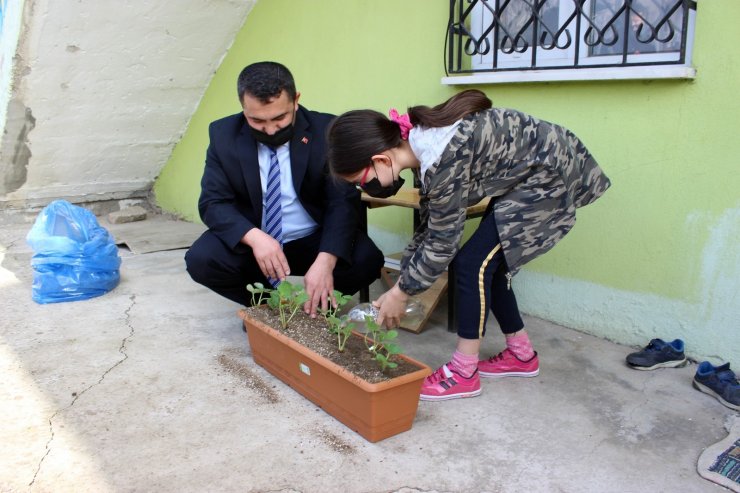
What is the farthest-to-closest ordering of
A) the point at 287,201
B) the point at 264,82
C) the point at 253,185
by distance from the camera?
the point at 287,201
the point at 253,185
the point at 264,82

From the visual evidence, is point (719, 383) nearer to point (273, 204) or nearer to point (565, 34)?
point (565, 34)

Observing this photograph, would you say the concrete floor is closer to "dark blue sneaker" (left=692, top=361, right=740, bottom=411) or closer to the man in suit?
"dark blue sneaker" (left=692, top=361, right=740, bottom=411)

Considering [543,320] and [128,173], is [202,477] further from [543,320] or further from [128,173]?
[128,173]

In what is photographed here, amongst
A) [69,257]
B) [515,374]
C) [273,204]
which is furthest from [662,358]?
[69,257]

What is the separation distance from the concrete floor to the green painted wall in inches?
12.1

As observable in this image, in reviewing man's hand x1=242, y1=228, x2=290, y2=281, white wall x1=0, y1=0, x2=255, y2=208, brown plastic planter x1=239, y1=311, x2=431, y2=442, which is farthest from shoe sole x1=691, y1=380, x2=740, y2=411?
white wall x1=0, y1=0, x2=255, y2=208

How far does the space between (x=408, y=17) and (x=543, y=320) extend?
5.91ft

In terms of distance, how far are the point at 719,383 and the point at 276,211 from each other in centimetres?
192

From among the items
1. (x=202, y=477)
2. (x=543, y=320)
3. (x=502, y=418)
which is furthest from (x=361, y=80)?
(x=202, y=477)

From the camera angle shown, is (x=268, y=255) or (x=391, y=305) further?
(x=268, y=255)

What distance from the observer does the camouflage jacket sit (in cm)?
210

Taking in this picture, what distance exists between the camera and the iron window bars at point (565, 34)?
2686 millimetres

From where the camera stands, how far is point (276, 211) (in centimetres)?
298

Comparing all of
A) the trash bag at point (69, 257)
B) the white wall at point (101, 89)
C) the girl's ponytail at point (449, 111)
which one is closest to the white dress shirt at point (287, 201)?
the girl's ponytail at point (449, 111)
